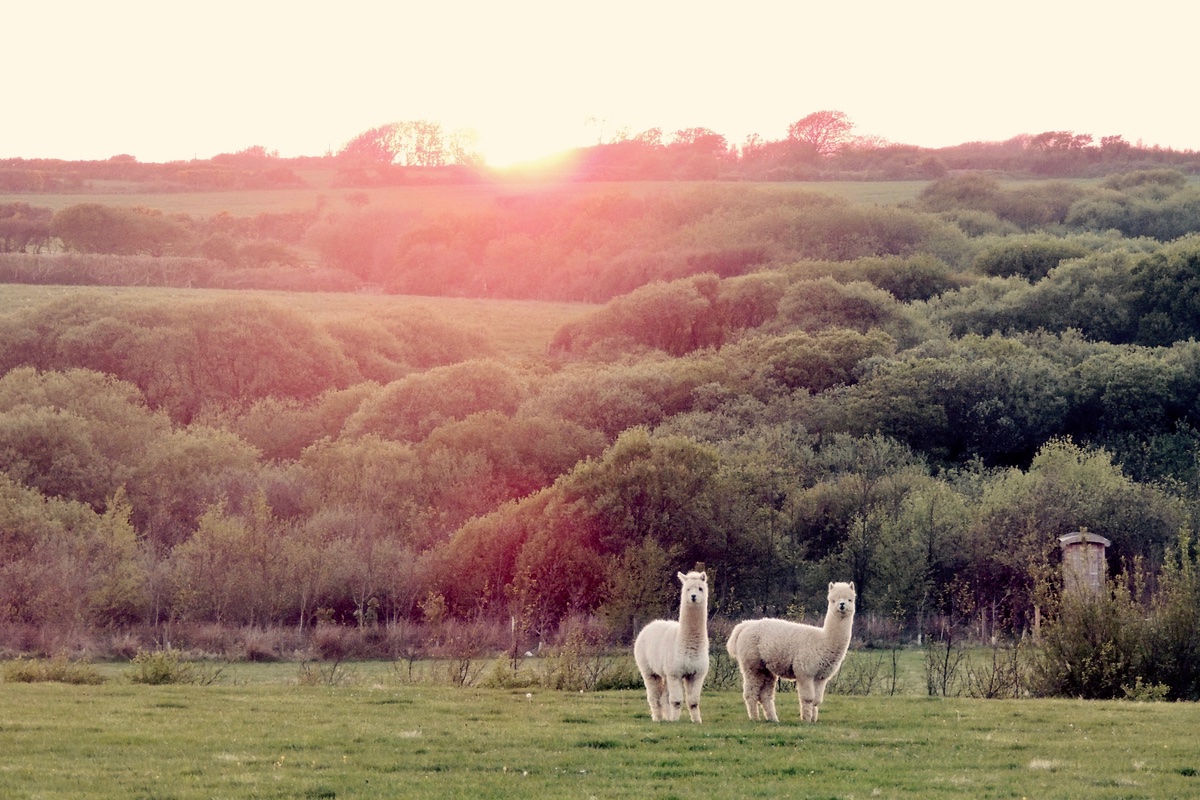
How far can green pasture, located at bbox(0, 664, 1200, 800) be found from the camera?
45.5ft

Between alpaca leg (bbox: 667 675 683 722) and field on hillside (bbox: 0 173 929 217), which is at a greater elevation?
field on hillside (bbox: 0 173 929 217)

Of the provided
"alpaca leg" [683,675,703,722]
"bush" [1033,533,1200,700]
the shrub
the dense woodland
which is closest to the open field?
"alpaca leg" [683,675,703,722]

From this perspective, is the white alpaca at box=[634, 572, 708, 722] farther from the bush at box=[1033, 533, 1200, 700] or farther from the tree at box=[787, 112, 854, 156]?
the tree at box=[787, 112, 854, 156]

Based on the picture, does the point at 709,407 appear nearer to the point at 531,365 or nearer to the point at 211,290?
the point at 531,365

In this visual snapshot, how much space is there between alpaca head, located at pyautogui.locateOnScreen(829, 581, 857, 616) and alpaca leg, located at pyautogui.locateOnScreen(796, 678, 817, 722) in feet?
3.57

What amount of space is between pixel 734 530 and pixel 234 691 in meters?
24.4

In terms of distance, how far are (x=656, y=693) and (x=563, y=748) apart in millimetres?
2867

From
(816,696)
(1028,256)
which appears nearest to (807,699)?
(816,696)

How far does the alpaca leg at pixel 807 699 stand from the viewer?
18.5 metres

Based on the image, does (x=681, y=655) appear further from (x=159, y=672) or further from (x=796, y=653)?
(x=159, y=672)

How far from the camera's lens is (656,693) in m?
18.8

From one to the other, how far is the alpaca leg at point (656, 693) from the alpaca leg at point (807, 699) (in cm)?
187

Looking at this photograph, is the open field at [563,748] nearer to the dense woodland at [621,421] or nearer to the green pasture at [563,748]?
the green pasture at [563,748]

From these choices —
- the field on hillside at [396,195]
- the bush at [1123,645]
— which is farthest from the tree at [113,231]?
the bush at [1123,645]
